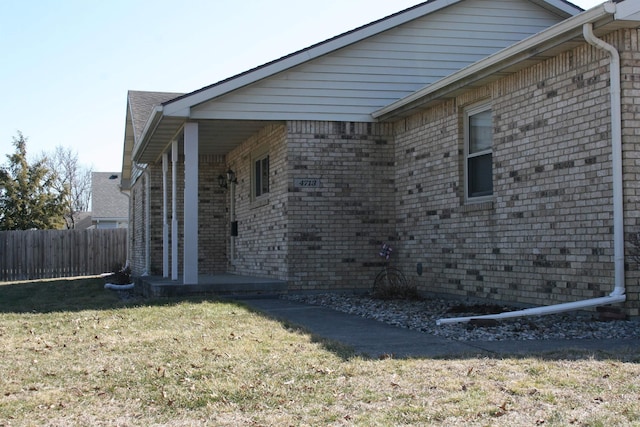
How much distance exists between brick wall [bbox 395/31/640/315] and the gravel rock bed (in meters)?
0.36

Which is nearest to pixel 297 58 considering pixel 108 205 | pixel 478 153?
pixel 478 153

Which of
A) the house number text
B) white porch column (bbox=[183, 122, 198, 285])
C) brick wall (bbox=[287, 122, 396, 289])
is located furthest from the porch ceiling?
the house number text

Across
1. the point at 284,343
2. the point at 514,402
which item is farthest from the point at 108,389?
the point at 514,402

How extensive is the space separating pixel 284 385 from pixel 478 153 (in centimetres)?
658

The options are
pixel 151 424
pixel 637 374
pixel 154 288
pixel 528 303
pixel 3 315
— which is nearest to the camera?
pixel 151 424

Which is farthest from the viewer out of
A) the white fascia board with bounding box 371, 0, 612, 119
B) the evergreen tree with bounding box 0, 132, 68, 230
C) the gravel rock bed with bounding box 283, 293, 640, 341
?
the evergreen tree with bounding box 0, 132, 68, 230

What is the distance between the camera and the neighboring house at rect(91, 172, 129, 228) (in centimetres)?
3594

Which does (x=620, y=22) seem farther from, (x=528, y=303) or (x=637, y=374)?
(x=637, y=374)

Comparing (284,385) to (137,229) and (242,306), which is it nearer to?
(242,306)

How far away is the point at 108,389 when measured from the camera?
5309 mm

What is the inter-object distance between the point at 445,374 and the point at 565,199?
418 centimetres

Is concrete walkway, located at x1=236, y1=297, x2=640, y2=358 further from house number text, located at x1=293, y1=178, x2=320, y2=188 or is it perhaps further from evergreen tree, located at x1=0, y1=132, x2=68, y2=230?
evergreen tree, located at x1=0, y1=132, x2=68, y2=230

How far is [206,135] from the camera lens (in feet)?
49.5

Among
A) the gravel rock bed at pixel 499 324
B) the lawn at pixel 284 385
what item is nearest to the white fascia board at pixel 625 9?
the gravel rock bed at pixel 499 324
